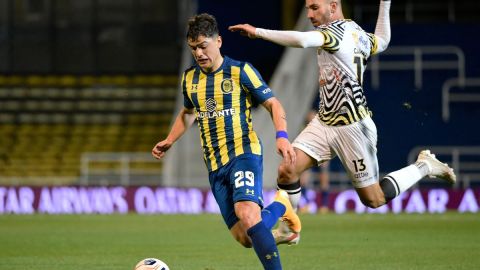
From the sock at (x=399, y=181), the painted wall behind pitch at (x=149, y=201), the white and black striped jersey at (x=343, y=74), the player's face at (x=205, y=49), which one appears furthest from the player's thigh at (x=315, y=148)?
the painted wall behind pitch at (x=149, y=201)

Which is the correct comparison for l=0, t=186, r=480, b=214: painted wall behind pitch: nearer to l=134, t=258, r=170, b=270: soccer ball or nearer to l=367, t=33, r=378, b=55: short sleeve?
l=367, t=33, r=378, b=55: short sleeve

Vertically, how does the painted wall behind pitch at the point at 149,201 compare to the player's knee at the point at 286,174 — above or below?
below

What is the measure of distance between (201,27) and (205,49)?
0.16 meters

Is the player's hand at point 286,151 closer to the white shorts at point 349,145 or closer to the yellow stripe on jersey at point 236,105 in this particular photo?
the yellow stripe on jersey at point 236,105

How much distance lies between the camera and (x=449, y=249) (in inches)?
456

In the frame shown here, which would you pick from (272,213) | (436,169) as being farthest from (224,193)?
(436,169)

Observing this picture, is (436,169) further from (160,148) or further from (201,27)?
(201,27)

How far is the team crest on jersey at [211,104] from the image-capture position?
8.18m

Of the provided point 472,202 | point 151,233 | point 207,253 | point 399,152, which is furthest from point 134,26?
point 207,253

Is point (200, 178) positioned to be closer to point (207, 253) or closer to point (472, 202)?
point (472, 202)

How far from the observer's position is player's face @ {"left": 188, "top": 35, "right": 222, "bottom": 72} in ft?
26.2

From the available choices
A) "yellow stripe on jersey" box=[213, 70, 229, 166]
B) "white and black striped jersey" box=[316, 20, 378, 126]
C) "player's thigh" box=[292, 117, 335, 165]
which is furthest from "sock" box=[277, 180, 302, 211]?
"yellow stripe on jersey" box=[213, 70, 229, 166]

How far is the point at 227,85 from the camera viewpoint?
8164mm

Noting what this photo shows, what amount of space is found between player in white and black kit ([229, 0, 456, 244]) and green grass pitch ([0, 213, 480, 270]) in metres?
0.73
